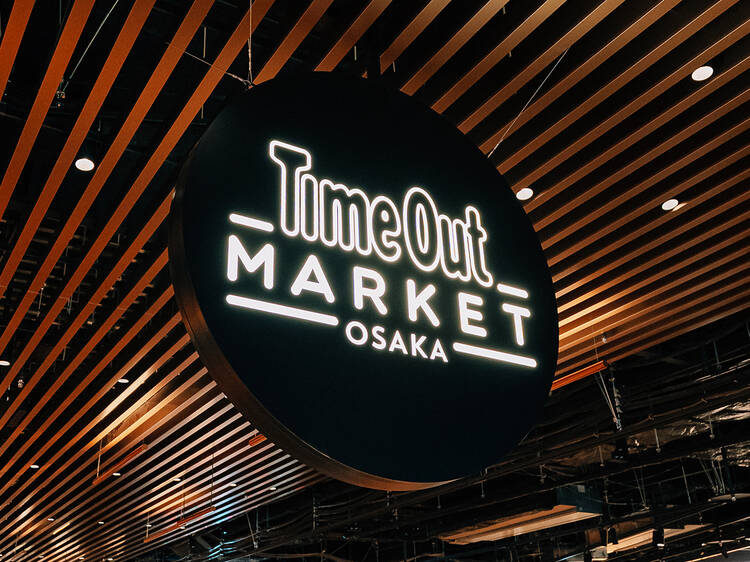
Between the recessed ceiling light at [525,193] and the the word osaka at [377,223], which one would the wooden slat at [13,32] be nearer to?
the the word osaka at [377,223]

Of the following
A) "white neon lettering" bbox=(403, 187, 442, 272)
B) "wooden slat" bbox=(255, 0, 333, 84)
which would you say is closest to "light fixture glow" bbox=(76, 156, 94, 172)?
"wooden slat" bbox=(255, 0, 333, 84)

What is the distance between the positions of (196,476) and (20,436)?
6.78 ft

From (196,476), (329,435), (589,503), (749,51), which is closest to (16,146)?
(329,435)

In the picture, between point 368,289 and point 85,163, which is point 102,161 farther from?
point 368,289

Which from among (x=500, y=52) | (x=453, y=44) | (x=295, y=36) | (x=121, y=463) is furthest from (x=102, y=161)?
(x=121, y=463)

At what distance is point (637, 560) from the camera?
11.9 m

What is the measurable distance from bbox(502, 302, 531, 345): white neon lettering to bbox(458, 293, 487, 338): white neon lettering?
0.11 m

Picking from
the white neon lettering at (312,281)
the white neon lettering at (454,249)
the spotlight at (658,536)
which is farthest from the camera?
the spotlight at (658,536)

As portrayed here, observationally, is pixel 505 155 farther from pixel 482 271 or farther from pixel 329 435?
pixel 329 435

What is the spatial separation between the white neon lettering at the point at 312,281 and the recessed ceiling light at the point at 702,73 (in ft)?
8.46

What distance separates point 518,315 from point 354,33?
1.69 m

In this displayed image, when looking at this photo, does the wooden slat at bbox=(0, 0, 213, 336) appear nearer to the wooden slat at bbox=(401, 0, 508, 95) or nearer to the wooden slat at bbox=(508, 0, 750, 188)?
the wooden slat at bbox=(401, 0, 508, 95)

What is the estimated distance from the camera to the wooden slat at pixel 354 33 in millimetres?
3354

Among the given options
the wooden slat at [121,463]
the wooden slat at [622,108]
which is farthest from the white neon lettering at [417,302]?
the wooden slat at [121,463]
